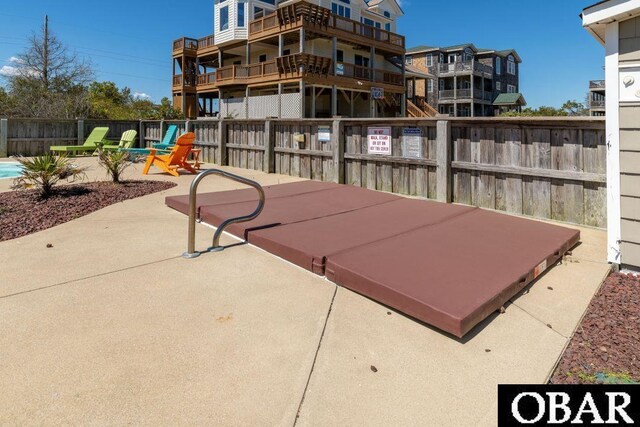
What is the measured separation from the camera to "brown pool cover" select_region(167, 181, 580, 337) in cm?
281

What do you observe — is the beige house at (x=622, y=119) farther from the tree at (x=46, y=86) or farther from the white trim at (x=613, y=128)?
the tree at (x=46, y=86)

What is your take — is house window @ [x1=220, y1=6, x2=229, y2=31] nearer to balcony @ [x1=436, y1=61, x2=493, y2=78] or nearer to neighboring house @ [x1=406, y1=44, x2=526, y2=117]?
neighboring house @ [x1=406, y1=44, x2=526, y2=117]

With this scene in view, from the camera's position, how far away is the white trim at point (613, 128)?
3.54 metres

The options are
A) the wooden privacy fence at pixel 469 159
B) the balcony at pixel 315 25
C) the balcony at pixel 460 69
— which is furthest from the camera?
the balcony at pixel 460 69

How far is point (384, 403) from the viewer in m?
1.97

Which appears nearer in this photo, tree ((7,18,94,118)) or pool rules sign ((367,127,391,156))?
pool rules sign ((367,127,391,156))

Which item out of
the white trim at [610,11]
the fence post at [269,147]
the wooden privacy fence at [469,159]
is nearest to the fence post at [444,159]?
the wooden privacy fence at [469,159]

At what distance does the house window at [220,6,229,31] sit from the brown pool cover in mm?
23002

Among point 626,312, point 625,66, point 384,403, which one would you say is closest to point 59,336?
point 384,403

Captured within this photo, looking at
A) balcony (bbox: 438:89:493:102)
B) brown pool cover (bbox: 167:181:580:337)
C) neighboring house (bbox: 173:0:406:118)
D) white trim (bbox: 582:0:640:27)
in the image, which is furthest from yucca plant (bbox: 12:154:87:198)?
balcony (bbox: 438:89:493:102)

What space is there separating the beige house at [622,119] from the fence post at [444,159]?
2738mm

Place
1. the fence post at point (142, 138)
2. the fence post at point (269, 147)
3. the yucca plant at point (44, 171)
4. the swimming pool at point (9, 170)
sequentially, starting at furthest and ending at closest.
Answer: the fence post at point (142, 138), the swimming pool at point (9, 170), the fence post at point (269, 147), the yucca plant at point (44, 171)

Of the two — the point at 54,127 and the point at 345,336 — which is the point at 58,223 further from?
the point at 54,127

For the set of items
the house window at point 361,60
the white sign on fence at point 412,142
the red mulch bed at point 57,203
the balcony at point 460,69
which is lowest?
the red mulch bed at point 57,203
